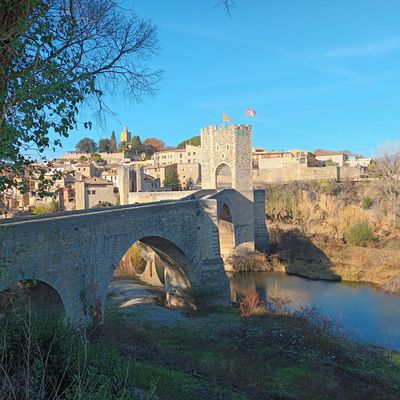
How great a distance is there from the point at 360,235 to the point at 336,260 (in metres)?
2.55

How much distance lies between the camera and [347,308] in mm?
16500

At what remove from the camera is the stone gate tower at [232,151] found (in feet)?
88.1

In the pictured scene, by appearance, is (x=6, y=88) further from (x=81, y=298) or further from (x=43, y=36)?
(x=81, y=298)

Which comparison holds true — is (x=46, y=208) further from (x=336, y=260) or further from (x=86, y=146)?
(x=86, y=146)

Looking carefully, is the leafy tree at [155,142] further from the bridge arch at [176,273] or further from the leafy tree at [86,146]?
the bridge arch at [176,273]

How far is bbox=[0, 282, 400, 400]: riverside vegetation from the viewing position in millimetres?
4500

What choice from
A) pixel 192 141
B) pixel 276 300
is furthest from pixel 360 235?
pixel 192 141

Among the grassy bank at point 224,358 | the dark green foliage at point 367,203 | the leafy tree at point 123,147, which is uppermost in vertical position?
the leafy tree at point 123,147

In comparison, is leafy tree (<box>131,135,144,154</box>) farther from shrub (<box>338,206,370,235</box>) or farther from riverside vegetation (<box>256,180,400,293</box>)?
shrub (<box>338,206,370,235</box>)

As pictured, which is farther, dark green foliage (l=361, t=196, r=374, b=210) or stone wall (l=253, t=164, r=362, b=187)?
stone wall (l=253, t=164, r=362, b=187)

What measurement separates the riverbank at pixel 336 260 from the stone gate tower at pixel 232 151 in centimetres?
478

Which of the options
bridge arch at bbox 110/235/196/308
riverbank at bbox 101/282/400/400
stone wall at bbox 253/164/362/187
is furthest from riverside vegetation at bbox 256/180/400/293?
riverbank at bbox 101/282/400/400

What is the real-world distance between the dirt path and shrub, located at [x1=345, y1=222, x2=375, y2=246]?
43.2 feet

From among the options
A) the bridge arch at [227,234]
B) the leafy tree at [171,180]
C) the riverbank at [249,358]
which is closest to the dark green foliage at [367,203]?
the bridge arch at [227,234]
